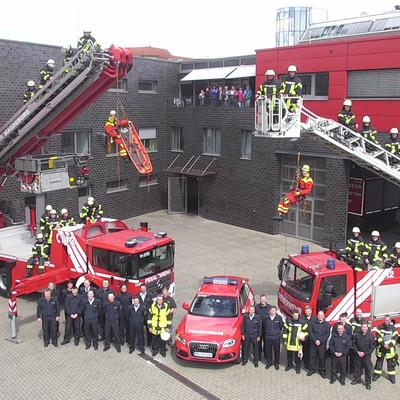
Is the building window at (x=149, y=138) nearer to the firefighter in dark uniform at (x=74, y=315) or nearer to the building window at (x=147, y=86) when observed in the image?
the building window at (x=147, y=86)

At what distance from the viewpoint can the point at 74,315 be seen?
445 inches

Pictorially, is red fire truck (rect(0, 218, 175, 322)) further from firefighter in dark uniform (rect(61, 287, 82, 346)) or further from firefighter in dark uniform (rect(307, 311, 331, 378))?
firefighter in dark uniform (rect(307, 311, 331, 378))

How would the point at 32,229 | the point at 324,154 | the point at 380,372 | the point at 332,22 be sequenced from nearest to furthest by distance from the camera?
the point at 380,372 < the point at 32,229 < the point at 324,154 < the point at 332,22

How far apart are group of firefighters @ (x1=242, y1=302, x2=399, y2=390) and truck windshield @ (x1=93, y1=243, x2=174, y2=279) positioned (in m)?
2.93

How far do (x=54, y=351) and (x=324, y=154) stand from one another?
498 inches

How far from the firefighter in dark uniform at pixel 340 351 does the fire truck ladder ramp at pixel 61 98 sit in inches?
294

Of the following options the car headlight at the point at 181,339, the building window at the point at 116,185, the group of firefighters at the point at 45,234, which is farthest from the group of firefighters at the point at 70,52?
the building window at the point at 116,185

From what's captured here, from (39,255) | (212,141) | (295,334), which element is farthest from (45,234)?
(212,141)

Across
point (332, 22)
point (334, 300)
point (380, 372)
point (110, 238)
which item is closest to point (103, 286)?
point (110, 238)

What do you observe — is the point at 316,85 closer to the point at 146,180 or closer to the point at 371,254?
the point at 371,254

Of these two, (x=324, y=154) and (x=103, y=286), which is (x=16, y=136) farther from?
(x=324, y=154)

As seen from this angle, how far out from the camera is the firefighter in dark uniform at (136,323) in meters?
11.0

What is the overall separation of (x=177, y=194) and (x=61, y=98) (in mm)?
14422

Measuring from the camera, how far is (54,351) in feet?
37.0
